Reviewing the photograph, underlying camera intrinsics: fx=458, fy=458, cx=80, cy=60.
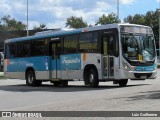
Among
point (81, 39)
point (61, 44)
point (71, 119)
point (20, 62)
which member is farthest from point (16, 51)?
point (71, 119)

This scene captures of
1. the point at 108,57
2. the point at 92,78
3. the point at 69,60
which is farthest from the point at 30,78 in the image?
the point at 108,57

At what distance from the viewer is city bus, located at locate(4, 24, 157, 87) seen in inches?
869

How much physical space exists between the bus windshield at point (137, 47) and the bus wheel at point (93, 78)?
196 cm

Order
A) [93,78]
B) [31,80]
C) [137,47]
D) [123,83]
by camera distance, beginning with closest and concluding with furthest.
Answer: [137,47] → [93,78] → [123,83] → [31,80]

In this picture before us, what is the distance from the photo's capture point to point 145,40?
23.0 meters

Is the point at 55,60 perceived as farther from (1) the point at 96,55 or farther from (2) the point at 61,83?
(1) the point at 96,55

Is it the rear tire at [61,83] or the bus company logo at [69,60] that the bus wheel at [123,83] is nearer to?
the bus company logo at [69,60]

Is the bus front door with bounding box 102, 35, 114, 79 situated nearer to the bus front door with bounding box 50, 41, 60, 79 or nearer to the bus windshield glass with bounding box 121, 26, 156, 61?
the bus windshield glass with bounding box 121, 26, 156, 61

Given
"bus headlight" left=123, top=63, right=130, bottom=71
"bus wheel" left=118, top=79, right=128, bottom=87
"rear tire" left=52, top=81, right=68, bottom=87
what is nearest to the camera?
"bus headlight" left=123, top=63, right=130, bottom=71

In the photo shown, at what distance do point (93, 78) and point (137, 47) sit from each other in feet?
8.95

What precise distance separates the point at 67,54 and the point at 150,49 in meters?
4.66

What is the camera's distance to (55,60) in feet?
85.4

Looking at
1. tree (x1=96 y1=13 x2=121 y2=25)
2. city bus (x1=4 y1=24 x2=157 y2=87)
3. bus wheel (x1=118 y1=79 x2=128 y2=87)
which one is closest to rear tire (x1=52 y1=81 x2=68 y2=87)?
city bus (x1=4 y1=24 x2=157 y2=87)

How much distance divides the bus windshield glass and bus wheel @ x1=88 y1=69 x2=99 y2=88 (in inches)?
77.3
